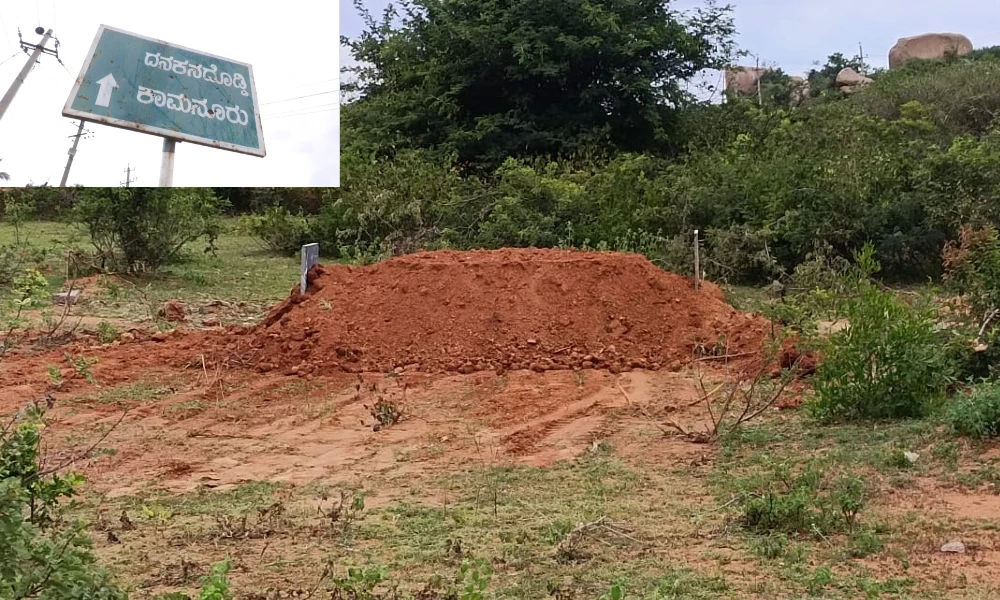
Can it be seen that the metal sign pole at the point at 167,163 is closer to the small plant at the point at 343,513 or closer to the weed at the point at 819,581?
the small plant at the point at 343,513

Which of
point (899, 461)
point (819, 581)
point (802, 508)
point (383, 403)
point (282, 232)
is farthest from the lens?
point (282, 232)

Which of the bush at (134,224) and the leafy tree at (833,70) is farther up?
the leafy tree at (833,70)

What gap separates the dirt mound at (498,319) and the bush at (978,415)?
253 centimetres

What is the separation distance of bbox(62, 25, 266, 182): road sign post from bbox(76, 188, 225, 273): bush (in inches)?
122

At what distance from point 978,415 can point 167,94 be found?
6321 millimetres

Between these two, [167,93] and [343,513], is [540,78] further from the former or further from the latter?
[343,513]

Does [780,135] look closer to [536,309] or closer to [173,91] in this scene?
[536,309]

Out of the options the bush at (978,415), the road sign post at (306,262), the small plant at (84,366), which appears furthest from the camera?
the road sign post at (306,262)

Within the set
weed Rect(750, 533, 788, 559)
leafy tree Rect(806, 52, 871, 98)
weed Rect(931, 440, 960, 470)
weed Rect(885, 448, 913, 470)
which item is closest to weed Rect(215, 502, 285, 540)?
weed Rect(750, 533, 788, 559)

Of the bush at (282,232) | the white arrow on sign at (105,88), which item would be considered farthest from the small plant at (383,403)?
the bush at (282,232)

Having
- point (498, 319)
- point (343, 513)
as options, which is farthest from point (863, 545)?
point (498, 319)

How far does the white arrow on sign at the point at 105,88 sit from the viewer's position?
806 centimetres

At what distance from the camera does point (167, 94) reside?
27.4 ft

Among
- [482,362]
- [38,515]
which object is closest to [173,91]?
[482,362]
